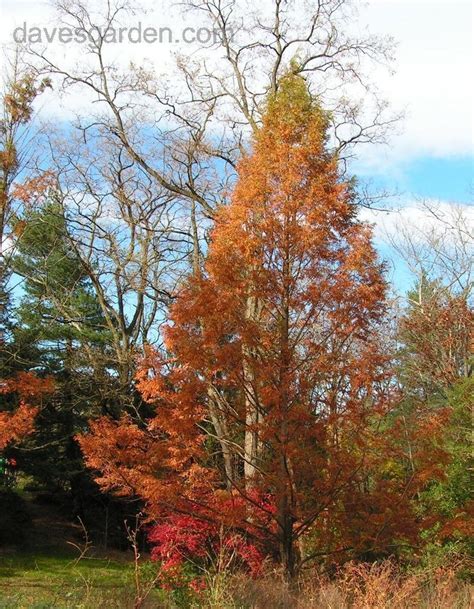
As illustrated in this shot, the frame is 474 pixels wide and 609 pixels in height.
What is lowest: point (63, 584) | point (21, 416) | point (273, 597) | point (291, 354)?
point (63, 584)

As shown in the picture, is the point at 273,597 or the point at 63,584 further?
the point at 63,584

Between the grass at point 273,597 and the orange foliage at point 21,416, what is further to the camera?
the orange foliage at point 21,416

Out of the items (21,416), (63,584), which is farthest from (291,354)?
(21,416)

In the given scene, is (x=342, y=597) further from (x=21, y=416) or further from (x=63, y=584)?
(x=21, y=416)

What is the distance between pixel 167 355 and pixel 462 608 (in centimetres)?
683

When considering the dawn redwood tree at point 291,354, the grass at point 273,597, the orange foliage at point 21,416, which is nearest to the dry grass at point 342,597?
the grass at point 273,597

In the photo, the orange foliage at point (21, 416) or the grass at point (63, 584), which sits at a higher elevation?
the orange foliage at point (21, 416)

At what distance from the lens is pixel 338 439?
955cm

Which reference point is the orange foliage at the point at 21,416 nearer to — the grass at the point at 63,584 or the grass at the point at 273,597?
the grass at the point at 63,584

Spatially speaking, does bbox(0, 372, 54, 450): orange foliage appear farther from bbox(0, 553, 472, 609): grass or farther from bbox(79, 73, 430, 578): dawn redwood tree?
bbox(0, 553, 472, 609): grass

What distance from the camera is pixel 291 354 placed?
912 centimetres

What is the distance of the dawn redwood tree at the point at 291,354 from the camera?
8.91m

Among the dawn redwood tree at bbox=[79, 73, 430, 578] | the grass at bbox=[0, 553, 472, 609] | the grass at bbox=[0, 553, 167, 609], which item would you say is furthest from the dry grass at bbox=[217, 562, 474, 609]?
the dawn redwood tree at bbox=[79, 73, 430, 578]

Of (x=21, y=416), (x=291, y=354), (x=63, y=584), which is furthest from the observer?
(x=21, y=416)
